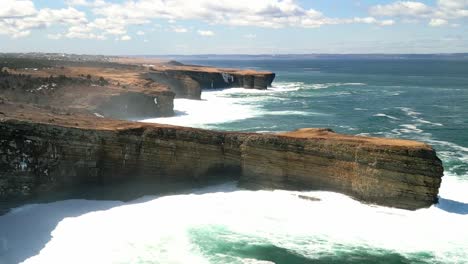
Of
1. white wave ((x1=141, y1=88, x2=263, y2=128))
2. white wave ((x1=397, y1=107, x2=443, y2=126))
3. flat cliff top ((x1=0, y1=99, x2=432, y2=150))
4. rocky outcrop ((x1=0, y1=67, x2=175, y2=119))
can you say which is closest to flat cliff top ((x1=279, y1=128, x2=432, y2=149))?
flat cliff top ((x1=0, y1=99, x2=432, y2=150))

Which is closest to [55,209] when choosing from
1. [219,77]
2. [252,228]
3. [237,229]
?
[237,229]

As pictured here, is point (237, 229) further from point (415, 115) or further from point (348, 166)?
point (415, 115)

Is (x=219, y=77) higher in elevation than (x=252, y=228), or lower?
higher

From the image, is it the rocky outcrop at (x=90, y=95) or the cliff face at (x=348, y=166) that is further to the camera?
the rocky outcrop at (x=90, y=95)

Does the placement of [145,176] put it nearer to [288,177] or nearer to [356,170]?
[288,177]

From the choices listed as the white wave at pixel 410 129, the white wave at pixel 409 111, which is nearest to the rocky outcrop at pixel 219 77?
the white wave at pixel 409 111

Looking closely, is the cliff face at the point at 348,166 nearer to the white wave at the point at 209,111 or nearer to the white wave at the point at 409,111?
the white wave at the point at 209,111

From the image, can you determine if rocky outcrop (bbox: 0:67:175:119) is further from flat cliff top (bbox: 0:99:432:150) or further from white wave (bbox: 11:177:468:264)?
white wave (bbox: 11:177:468:264)
